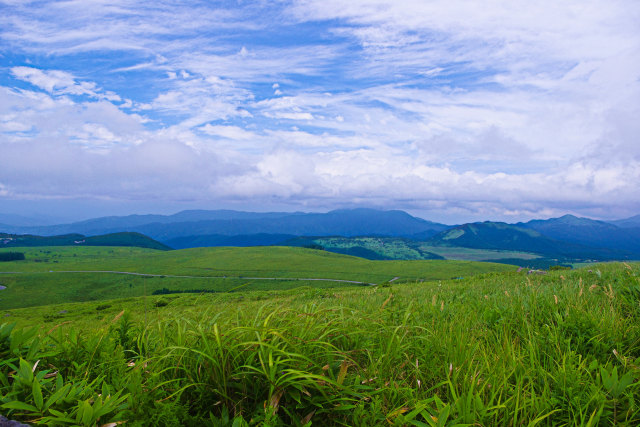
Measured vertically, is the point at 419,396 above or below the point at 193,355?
below

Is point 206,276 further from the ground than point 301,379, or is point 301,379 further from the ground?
point 301,379

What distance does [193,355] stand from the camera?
3.65 meters

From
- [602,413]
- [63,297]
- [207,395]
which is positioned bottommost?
[63,297]

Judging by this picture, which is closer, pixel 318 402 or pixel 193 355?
pixel 318 402

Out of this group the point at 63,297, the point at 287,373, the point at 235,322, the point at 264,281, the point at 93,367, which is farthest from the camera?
the point at 264,281

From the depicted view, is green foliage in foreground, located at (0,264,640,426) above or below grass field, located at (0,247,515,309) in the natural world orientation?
above

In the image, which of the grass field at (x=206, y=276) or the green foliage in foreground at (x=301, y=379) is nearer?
the green foliage in foreground at (x=301, y=379)

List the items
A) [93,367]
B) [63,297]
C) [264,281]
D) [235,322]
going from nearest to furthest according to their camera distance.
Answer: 1. [93,367]
2. [235,322]
3. [63,297]
4. [264,281]

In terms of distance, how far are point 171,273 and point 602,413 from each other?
629 feet

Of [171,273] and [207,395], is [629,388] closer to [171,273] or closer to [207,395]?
[207,395]

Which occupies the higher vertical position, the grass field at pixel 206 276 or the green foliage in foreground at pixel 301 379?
the green foliage in foreground at pixel 301 379

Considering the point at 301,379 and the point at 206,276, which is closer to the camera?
the point at 301,379

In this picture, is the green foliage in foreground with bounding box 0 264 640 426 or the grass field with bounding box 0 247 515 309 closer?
the green foliage in foreground with bounding box 0 264 640 426

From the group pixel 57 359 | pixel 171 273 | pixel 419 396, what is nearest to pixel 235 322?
pixel 57 359
